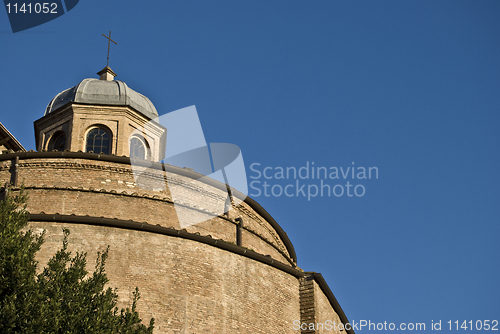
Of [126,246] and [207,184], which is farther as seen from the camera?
[207,184]

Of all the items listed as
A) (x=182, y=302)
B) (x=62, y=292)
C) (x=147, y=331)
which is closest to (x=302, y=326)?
(x=182, y=302)

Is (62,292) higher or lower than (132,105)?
lower

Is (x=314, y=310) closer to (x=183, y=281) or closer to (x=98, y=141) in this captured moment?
(x=183, y=281)

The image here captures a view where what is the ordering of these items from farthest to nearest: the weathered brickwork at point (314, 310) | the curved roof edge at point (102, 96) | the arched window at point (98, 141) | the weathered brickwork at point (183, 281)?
the curved roof edge at point (102, 96) < the arched window at point (98, 141) < the weathered brickwork at point (314, 310) < the weathered brickwork at point (183, 281)

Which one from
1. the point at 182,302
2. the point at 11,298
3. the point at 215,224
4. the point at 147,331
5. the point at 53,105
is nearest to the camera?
the point at 11,298

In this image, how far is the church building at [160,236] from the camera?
14664mm

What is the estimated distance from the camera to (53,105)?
68.8ft

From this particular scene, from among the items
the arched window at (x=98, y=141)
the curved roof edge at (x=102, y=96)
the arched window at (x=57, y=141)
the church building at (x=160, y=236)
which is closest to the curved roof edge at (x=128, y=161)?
the church building at (x=160, y=236)

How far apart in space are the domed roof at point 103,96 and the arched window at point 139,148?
0.93 m

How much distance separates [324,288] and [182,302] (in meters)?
4.60

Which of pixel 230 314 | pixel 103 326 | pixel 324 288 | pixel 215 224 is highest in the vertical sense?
pixel 215 224

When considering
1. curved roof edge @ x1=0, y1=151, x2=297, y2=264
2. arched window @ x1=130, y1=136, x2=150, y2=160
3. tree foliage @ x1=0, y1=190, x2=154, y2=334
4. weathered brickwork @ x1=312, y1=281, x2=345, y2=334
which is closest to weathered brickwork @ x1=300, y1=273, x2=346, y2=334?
weathered brickwork @ x1=312, y1=281, x2=345, y2=334

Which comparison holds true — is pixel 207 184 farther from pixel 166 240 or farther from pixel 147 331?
pixel 147 331

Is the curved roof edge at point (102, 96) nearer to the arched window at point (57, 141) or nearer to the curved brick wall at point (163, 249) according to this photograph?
the arched window at point (57, 141)
